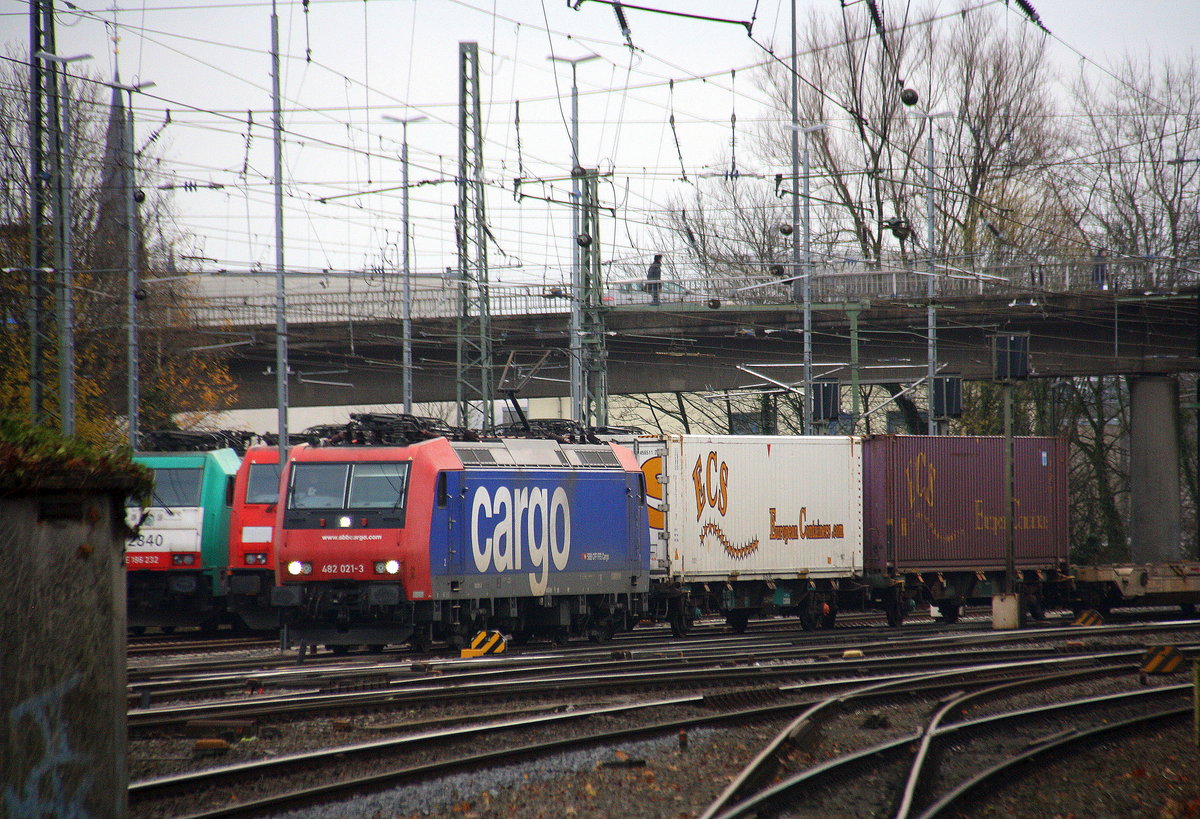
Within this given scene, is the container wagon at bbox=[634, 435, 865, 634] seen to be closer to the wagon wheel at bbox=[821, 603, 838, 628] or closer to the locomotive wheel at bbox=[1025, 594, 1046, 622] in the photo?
the wagon wheel at bbox=[821, 603, 838, 628]

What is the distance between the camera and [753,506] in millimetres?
21359

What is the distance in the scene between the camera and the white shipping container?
67.6ft

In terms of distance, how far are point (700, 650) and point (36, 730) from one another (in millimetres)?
13277

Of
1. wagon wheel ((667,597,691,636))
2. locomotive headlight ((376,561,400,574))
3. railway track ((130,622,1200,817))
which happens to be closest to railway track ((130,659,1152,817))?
railway track ((130,622,1200,817))

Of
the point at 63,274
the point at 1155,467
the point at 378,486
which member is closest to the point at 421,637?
the point at 378,486

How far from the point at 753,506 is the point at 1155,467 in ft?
61.9

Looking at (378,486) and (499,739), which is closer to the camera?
(499,739)

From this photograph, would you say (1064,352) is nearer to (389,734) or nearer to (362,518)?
(362,518)

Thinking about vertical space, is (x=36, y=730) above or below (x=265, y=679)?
above

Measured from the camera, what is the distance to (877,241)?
39.0m

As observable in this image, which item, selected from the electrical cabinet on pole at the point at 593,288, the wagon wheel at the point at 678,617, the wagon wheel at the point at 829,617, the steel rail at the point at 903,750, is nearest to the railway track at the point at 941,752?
the steel rail at the point at 903,750

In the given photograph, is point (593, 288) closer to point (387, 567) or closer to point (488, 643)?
point (488, 643)

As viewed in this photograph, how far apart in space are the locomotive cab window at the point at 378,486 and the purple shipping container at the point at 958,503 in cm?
953

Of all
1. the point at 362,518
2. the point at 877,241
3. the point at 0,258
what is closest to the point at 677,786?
the point at 362,518
